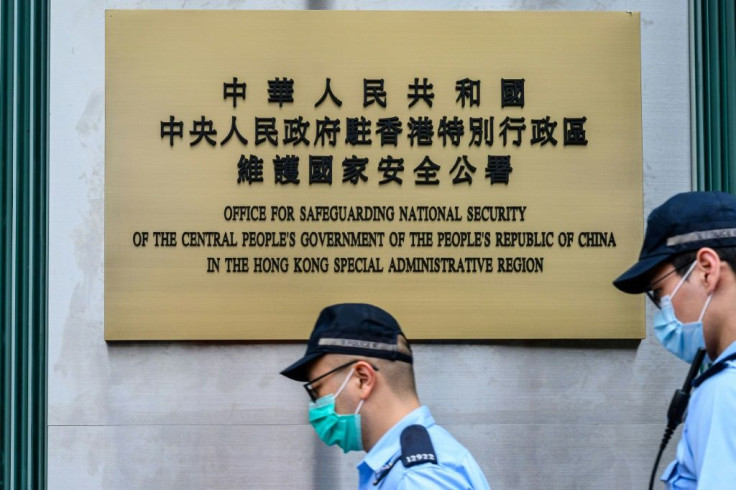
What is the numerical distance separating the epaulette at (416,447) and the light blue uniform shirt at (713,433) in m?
0.59

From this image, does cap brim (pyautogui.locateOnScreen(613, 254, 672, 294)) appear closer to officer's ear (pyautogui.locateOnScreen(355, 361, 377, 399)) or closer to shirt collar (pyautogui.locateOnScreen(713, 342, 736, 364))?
shirt collar (pyautogui.locateOnScreen(713, 342, 736, 364))

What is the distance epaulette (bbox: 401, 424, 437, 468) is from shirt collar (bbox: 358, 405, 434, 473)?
0.13 ft

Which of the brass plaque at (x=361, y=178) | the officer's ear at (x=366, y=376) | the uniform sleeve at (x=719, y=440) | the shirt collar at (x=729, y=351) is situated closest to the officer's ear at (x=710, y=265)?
the shirt collar at (x=729, y=351)

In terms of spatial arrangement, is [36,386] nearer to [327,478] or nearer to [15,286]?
[15,286]

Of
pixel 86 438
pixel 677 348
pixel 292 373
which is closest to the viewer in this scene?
pixel 677 348

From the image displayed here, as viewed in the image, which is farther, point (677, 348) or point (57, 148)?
point (57, 148)

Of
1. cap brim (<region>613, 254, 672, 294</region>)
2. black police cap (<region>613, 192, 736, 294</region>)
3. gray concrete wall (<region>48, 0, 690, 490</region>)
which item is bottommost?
gray concrete wall (<region>48, 0, 690, 490</region>)

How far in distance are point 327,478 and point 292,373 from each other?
4.74 ft

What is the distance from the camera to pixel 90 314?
12.8 feet

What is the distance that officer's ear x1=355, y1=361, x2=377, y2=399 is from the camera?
2.44 m

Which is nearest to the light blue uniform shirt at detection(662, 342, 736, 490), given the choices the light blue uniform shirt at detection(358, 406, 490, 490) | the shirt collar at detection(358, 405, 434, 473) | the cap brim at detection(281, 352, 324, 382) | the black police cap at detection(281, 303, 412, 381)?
the light blue uniform shirt at detection(358, 406, 490, 490)

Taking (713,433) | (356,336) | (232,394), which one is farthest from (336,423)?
(232,394)

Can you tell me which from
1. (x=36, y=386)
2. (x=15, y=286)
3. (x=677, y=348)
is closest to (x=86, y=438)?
(x=36, y=386)

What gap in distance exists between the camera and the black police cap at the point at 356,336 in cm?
245
